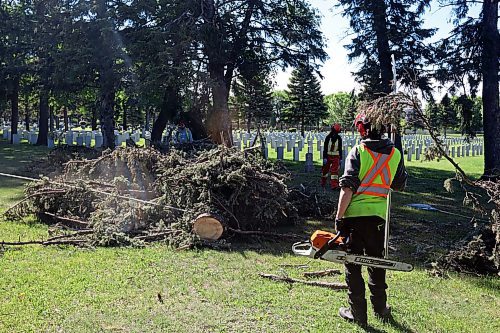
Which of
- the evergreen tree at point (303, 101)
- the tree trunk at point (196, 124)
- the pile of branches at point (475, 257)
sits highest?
the evergreen tree at point (303, 101)

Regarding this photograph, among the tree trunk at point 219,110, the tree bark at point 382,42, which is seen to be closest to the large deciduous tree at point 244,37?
the tree trunk at point 219,110

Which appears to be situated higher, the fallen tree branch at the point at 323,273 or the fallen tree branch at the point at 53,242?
the fallen tree branch at the point at 53,242

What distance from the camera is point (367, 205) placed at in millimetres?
4688

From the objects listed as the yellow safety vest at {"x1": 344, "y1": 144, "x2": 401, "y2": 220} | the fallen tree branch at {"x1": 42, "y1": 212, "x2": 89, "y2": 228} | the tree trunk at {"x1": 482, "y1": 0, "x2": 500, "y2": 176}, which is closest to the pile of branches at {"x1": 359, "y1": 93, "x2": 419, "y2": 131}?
the yellow safety vest at {"x1": 344, "y1": 144, "x2": 401, "y2": 220}

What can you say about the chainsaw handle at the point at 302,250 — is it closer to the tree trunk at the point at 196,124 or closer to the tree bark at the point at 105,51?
the tree bark at the point at 105,51

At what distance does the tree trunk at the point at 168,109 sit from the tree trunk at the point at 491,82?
10830 mm

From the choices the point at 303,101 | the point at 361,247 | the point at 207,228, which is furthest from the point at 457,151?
the point at 361,247

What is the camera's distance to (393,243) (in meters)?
8.36

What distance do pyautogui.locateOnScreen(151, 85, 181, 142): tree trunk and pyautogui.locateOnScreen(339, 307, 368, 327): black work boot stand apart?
1426cm

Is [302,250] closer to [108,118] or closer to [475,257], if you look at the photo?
[475,257]

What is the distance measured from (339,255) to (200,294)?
1.88 metres

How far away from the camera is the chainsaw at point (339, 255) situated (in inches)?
175

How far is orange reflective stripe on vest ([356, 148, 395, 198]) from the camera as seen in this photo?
467 cm

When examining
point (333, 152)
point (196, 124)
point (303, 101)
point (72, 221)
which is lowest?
point (72, 221)
